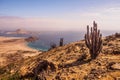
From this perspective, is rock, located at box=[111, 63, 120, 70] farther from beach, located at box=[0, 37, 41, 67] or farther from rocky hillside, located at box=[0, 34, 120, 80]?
beach, located at box=[0, 37, 41, 67]

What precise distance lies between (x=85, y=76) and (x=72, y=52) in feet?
18.4

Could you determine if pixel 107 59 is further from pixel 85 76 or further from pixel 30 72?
pixel 30 72

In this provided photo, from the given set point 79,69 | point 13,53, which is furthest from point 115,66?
point 13,53

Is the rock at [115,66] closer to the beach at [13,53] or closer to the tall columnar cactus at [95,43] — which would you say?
the tall columnar cactus at [95,43]

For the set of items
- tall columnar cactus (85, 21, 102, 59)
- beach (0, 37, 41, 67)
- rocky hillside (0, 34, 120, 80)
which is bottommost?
beach (0, 37, 41, 67)

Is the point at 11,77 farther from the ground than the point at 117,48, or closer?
closer

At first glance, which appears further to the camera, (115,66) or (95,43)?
(95,43)

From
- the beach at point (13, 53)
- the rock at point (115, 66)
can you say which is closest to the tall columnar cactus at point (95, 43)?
the rock at point (115, 66)

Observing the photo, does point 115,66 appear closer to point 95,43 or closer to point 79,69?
point 79,69

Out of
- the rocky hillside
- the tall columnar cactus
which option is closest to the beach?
the rocky hillside

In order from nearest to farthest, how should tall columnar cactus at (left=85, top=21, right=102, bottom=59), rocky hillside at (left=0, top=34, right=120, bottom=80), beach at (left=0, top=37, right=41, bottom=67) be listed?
rocky hillside at (left=0, top=34, right=120, bottom=80)
tall columnar cactus at (left=85, top=21, right=102, bottom=59)
beach at (left=0, top=37, right=41, bottom=67)

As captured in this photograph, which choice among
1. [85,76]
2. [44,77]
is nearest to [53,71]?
[44,77]

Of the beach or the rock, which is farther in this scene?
the beach

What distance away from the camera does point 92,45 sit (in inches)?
566
